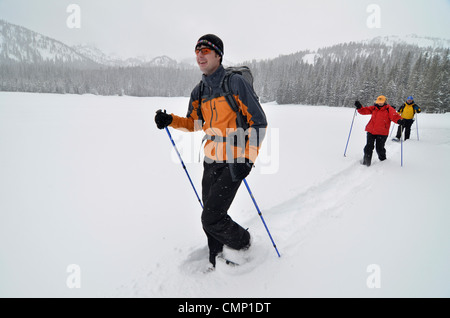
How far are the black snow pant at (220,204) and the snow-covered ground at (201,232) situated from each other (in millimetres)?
433

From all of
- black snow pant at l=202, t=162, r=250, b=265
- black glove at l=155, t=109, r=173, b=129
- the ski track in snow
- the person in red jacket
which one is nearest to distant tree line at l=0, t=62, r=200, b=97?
the person in red jacket

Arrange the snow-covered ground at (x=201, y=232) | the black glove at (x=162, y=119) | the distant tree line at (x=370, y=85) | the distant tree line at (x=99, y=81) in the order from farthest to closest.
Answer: the distant tree line at (x=99, y=81), the distant tree line at (x=370, y=85), the black glove at (x=162, y=119), the snow-covered ground at (x=201, y=232)

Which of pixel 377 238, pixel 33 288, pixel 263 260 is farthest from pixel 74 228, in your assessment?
pixel 377 238

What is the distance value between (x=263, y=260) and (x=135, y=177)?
3699 millimetres

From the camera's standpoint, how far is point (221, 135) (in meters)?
2.43

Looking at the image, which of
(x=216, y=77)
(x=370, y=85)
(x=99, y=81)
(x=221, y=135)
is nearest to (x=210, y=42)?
(x=216, y=77)

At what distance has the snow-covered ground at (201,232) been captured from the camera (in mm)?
2379

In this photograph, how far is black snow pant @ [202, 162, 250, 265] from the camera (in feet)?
7.93

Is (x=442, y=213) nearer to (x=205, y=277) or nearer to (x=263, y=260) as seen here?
(x=263, y=260)

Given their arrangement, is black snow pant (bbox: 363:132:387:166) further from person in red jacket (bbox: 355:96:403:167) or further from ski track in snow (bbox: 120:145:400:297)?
ski track in snow (bbox: 120:145:400:297)

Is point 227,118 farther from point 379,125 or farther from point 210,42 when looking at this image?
point 379,125

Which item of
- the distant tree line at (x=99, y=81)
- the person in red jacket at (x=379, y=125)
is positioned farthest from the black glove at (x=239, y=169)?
the distant tree line at (x=99, y=81)

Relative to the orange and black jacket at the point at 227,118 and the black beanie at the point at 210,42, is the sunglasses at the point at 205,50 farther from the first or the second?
the orange and black jacket at the point at 227,118
